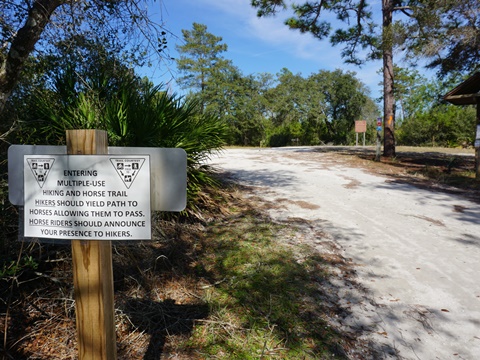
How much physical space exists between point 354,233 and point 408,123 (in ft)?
91.0

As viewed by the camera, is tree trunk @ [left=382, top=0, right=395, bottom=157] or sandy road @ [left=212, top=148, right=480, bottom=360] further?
tree trunk @ [left=382, top=0, right=395, bottom=157]

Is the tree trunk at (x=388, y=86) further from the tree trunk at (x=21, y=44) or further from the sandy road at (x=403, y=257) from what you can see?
the tree trunk at (x=21, y=44)

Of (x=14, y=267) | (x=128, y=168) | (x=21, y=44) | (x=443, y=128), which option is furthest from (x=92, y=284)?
(x=443, y=128)

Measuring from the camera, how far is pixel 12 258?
8.28 ft

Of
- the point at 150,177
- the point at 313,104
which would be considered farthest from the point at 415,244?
the point at 313,104

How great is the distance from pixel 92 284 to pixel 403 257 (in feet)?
11.4

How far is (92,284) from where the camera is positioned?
4.67ft

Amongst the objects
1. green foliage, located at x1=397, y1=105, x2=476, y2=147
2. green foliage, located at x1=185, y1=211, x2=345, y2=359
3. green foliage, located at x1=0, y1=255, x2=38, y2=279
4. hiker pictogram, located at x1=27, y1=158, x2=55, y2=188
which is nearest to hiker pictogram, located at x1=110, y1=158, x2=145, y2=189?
hiker pictogram, located at x1=27, y1=158, x2=55, y2=188

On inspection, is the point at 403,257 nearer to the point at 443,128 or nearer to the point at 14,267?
the point at 14,267

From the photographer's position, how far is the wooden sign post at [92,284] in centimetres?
139

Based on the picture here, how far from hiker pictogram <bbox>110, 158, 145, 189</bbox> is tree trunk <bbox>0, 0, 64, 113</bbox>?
228 centimetres

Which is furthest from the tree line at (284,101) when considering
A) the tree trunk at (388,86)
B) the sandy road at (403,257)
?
the sandy road at (403,257)

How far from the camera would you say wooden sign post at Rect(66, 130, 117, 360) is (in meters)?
1.39

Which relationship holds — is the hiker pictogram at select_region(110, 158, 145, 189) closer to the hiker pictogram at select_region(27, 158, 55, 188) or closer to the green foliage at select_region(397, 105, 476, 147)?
the hiker pictogram at select_region(27, 158, 55, 188)
